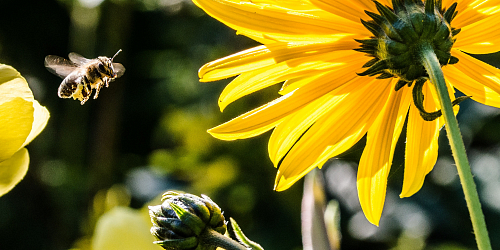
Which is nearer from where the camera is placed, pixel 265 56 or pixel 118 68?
pixel 265 56

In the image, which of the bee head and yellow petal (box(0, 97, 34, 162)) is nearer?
yellow petal (box(0, 97, 34, 162))

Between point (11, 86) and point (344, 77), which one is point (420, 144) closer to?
point (344, 77)

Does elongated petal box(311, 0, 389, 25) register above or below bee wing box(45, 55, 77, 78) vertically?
above

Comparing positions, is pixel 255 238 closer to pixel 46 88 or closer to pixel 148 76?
pixel 148 76

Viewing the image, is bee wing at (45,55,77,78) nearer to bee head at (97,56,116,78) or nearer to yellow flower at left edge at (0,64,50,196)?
bee head at (97,56,116,78)

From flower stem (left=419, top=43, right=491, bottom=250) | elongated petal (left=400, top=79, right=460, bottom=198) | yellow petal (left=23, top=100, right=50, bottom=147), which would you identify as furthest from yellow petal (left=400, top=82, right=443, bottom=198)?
yellow petal (left=23, top=100, right=50, bottom=147)

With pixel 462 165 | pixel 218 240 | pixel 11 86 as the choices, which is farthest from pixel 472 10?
pixel 11 86

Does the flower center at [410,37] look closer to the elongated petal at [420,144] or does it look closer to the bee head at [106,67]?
the elongated petal at [420,144]
